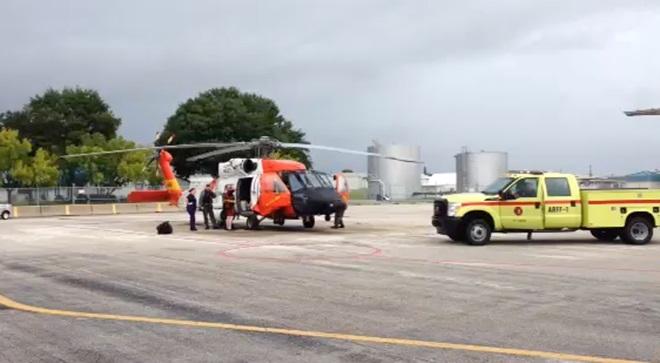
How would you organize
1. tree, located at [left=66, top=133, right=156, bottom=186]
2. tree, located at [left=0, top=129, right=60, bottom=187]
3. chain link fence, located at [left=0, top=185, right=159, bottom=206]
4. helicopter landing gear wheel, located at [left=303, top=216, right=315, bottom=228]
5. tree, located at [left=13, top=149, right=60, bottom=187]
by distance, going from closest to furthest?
helicopter landing gear wheel, located at [left=303, top=216, right=315, bottom=228], chain link fence, located at [left=0, top=185, right=159, bottom=206], tree, located at [left=13, top=149, right=60, bottom=187], tree, located at [left=0, top=129, right=60, bottom=187], tree, located at [left=66, top=133, right=156, bottom=186]

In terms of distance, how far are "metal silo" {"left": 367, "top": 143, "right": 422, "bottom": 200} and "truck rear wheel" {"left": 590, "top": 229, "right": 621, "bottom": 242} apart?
42.9 metres

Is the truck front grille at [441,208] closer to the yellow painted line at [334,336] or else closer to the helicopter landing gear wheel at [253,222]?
the helicopter landing gear wheel at [253,222]

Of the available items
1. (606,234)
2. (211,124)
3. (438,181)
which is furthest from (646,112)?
(438,181)

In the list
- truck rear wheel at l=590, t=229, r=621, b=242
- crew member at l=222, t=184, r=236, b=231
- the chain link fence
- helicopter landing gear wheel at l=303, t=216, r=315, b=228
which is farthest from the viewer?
the chain link fence

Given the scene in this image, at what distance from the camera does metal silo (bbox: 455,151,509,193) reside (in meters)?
57.9

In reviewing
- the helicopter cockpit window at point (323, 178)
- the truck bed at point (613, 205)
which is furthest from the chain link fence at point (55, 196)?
the truck bed at point (613, 205)

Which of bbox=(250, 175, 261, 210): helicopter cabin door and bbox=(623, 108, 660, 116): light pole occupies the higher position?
bbox=(623, 108, 660, 116): light pole

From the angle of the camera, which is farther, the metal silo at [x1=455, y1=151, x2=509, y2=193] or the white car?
the metal silo at [x1=455, y1=151, x2=509, y2=193]

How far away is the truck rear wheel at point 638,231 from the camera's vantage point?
18531 millimetres

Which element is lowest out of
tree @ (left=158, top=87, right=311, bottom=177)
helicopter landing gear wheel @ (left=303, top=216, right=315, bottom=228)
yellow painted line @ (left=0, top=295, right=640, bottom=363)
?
yellow painted line @ (left=0, top=295, right=640, bottom=363)

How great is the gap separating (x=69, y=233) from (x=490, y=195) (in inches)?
585

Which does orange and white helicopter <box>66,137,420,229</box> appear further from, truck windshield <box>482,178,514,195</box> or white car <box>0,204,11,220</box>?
white car <box>0,204,11,220</box>

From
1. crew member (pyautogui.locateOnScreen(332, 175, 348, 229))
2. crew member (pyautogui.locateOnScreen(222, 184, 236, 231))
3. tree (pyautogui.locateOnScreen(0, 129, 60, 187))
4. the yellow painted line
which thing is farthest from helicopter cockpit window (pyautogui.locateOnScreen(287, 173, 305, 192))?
tree (pyautogui.locateOnScreen(0, 129, 60, 187))

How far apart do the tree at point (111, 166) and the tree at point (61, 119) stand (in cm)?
586
